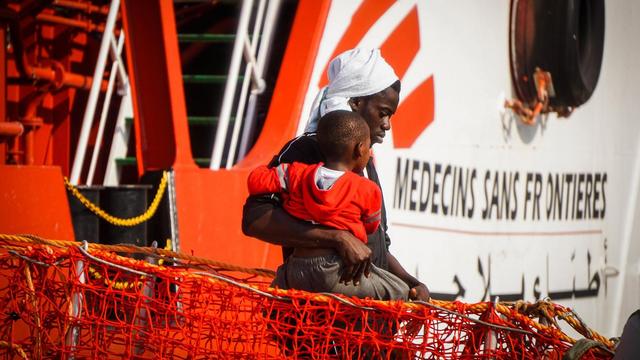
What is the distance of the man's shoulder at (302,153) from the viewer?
2926 mm

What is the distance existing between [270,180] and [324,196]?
194mm

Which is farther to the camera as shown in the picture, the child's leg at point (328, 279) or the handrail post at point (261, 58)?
the handrail post at point (261, 58)

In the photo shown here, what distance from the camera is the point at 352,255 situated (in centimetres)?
272

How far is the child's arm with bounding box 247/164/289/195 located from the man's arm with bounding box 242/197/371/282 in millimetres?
49

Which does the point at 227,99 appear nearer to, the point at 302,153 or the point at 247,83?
the point at 247,83

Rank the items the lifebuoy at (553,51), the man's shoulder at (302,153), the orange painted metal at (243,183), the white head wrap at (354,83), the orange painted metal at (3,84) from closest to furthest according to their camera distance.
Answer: the man's shoulder at (302,153) → the white head wrap at (354,83) → the orange painted metal at (243,183) → the orange painted metal at (3,84) → the lifebuoy at (553,51)

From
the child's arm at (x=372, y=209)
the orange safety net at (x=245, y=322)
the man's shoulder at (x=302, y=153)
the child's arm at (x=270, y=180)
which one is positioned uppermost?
the man's shoulder at (x=302, y=153)

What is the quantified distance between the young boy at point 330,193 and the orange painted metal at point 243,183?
205cm

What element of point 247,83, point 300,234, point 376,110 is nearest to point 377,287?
point 300,234

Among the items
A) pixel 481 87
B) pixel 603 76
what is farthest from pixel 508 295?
pixel 603 76

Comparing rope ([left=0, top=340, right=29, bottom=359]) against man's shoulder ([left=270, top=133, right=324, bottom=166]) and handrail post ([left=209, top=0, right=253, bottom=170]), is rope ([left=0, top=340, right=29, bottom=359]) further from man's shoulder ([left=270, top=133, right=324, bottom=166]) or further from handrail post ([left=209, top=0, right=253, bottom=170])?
handrail post ([left=209, top=0, right=253, bottom=170])

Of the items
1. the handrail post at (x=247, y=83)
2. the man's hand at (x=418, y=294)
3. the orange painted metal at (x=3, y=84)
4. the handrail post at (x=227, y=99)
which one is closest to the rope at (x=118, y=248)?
the man's hand at (x=418, y=294)

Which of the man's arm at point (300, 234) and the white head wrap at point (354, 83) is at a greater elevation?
the white head wrap at point (354, 83)

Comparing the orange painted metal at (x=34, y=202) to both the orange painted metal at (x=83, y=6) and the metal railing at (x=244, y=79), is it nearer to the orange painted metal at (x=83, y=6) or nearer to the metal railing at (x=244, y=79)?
the metal railing at (x=244, y=79)
